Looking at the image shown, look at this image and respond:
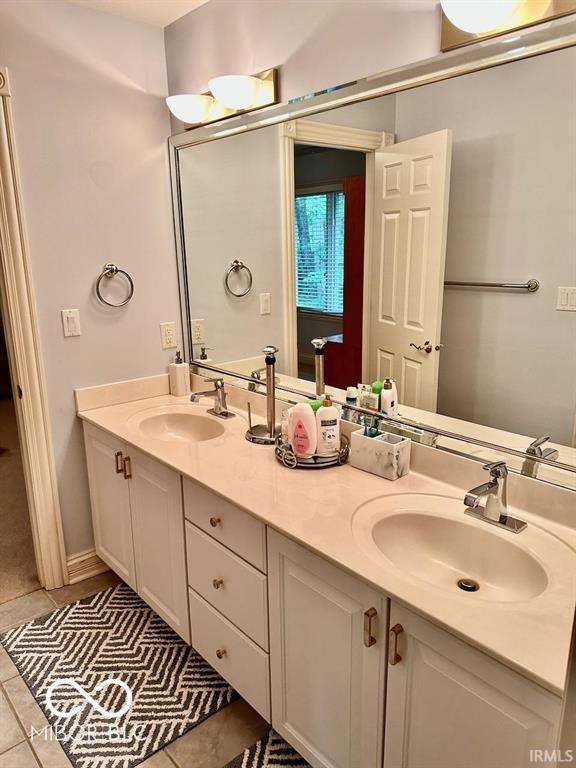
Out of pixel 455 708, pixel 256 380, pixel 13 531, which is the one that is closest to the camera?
pixel 455 708

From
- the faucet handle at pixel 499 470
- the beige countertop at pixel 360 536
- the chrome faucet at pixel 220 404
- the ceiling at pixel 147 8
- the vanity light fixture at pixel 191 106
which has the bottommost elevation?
the beige countertop at pixel 360 536

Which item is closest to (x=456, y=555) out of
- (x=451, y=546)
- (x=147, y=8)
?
(x=451, y=546)

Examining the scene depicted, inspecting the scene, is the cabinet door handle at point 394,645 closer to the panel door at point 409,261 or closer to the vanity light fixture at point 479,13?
the panel door at point 409,261

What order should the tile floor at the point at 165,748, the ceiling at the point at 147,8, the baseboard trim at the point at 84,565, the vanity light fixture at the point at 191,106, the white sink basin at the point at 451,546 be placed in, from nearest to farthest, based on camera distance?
the white sink basin at the point at 451,546
the tile floor at the point at 165,748
the ceiling at the point at 147,8
the vanity light fixture at the point at 191,106
the baseboard trim at the point at 84,565

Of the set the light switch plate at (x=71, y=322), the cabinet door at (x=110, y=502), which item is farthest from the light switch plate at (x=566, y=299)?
the light switch plate at (x=71, y=322)

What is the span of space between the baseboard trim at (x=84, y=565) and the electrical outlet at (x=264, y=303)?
1335 millimetres

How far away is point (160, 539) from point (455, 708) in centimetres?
120

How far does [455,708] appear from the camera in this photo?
1038 millimetres

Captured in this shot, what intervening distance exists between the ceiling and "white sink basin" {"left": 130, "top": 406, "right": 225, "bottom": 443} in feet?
5.22

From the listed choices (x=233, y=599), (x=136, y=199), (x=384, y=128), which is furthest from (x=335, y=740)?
(x=136, y=199)

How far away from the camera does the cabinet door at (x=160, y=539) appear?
184 cm

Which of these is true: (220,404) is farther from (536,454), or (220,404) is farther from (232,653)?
(536,454)

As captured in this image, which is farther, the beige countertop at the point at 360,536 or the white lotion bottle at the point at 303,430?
the white lotion bottle at the point at 303,430

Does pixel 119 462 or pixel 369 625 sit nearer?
pixel 369 625
